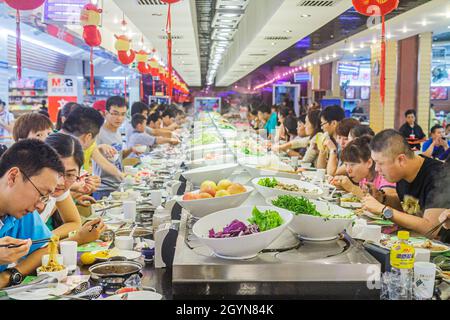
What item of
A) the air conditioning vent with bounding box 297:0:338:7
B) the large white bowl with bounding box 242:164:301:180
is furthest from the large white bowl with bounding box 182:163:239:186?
the air conditioning vent with bounding box 297:0:338:7

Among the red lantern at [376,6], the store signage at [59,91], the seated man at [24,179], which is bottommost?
the seated man at [24,179]

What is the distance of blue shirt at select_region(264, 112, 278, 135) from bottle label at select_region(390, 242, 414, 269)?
10.5 metres

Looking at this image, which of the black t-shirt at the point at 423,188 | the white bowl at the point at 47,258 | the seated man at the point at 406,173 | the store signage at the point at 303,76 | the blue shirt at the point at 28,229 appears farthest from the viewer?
the store signage at the point at 303,76

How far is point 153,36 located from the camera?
1079 cm

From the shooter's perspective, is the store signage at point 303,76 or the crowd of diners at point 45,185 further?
the store signage at point 303,76

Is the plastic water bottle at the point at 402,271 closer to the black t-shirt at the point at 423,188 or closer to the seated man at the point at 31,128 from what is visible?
the black t-shirt at the point at 423,188

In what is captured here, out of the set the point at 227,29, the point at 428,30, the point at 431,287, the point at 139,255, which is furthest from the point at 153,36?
the point at 431,287

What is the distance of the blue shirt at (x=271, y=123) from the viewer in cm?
1253

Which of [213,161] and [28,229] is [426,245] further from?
[28,229]

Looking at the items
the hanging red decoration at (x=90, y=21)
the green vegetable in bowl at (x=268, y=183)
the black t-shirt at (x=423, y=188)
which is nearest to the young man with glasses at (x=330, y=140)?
the black t-shirt at (x=423, y=188)

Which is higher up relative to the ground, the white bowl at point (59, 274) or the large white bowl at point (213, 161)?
the large white bowl at point (213, 161)

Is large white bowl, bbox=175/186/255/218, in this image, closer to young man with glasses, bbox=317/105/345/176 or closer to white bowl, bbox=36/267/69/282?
white bowl, bbox=36/267/69/282

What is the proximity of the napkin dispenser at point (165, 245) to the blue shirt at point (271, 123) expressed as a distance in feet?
33.9

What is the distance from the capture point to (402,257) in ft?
6.25
